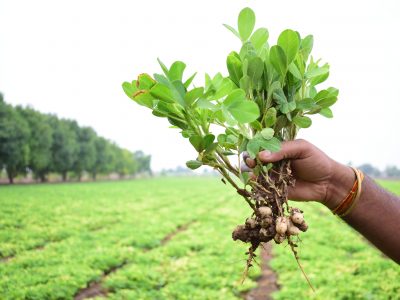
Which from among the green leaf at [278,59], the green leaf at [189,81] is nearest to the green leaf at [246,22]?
→ the green leaf at [278,59]

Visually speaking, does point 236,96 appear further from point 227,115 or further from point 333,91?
point 333,91

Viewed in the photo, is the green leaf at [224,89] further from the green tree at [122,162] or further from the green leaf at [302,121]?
the green tree at [122,162]

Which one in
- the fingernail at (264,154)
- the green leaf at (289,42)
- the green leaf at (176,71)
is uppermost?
the green leaf at (289,42)

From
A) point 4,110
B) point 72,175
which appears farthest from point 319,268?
point 72,175

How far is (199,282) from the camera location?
6941mm

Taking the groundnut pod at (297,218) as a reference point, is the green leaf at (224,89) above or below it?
above

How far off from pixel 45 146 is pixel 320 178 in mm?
49282

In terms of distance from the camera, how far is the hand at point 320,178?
2299 mm

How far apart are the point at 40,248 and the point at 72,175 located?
5764 cm

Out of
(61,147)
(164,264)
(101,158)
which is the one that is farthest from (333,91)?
(101,158)

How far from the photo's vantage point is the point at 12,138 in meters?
39.4

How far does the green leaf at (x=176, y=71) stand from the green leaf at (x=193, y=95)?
93mm

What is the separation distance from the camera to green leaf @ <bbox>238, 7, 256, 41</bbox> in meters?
1.90

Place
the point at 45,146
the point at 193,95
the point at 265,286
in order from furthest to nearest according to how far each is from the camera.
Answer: the point at 45,146 < the point at 265,286 < the point at 193,95
